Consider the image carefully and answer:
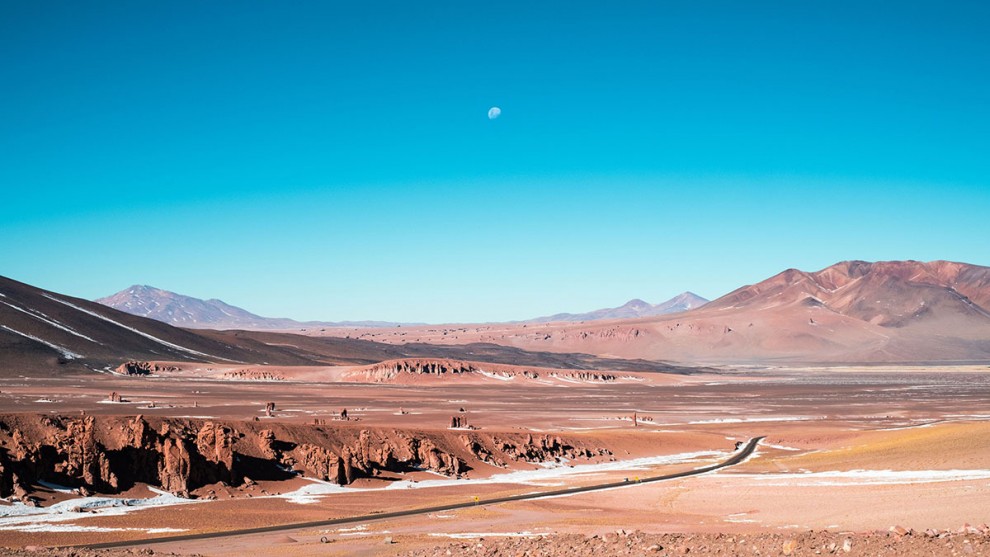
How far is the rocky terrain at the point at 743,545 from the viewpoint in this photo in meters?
18.2

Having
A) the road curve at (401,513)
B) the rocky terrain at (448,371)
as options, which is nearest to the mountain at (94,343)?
the rocky terrain at (448,371)

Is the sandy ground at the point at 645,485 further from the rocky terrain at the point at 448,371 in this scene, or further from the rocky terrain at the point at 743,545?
the rocky terrain at the point at 448,371

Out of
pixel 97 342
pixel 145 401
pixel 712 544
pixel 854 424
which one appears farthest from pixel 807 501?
pixel 97 342

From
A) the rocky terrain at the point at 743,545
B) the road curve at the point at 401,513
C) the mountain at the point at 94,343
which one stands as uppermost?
the mountain at the point at 94,343

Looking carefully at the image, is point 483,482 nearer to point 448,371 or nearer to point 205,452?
point 205,452

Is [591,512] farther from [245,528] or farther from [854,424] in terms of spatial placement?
[854,424]

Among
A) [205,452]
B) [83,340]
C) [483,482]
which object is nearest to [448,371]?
[83,340]

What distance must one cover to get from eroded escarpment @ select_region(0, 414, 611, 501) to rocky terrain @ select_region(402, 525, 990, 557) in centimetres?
1625

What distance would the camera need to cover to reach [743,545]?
20047 mm

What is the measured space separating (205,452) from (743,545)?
79.7 ft

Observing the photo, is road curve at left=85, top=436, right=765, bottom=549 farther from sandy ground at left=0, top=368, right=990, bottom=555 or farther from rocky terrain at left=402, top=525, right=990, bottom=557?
rocky terrain at left=402, top=525, right=990, bottom=557

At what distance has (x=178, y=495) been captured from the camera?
34.1m

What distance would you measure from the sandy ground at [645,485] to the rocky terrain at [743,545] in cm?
101

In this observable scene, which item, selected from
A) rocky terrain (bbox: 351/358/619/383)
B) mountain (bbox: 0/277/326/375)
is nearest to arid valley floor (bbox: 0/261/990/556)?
rocky terrain (bbox: 351/358/619/383)
